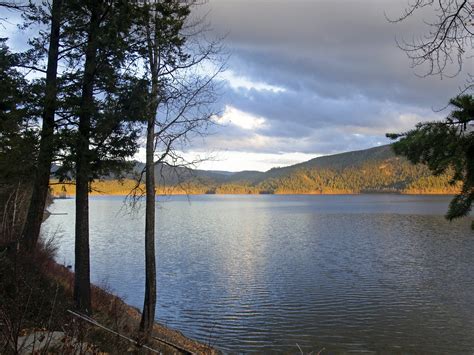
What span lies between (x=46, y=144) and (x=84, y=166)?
4.01 ft

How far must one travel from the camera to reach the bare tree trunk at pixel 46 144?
1231 cm

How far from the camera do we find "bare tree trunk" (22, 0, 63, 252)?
12.3m

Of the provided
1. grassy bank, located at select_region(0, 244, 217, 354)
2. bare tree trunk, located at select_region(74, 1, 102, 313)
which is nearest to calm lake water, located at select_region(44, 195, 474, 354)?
bare tree trunk, located at select_region(74, 1, 102, 313)

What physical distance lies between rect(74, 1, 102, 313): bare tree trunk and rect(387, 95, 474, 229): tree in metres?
9.62

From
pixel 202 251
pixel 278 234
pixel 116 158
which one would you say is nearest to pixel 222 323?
pixel 116 158

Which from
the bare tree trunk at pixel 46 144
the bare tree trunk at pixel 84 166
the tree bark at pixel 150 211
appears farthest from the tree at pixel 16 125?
the tree bark at pixel 150 211

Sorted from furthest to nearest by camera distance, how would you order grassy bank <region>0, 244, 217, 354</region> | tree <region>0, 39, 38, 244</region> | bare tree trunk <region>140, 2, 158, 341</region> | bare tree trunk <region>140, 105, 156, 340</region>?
bare tree trunk <region>140, 105, 156, 340</region> → bare tree trunk <region>140, 2, 158, 341</region> → tree <region>0, 39, 38, 244</region> → grassy bank <region>0, 244, 217, 354</region>

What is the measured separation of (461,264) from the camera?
32.0m

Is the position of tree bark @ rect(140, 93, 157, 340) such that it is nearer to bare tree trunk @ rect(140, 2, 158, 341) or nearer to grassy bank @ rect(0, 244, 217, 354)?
bare tree trunk @ rect(140, 2, 158, 341)

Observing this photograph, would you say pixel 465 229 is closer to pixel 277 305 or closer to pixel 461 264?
pixel 461 264

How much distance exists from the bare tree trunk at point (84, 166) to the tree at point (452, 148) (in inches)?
379

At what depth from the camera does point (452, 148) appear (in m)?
5.17

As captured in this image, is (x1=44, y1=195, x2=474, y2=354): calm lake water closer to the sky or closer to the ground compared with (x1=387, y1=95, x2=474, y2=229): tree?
A: closer to the ground

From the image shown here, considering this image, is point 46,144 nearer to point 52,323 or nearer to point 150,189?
point 150,189
